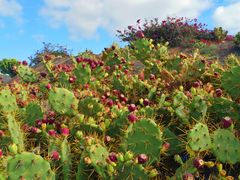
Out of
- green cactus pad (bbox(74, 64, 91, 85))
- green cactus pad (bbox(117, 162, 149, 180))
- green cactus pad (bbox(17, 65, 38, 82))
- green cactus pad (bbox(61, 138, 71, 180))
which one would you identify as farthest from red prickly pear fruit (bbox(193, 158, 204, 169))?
green cactus pad (bbox(17, 65, 38, 82))

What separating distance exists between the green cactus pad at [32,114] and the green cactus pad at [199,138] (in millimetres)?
2756

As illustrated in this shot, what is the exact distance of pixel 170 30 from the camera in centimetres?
2181

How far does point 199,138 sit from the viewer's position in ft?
16.2

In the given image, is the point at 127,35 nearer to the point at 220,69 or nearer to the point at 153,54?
the point at 153,54

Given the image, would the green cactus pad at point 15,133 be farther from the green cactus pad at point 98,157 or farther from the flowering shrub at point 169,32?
the flowering shrub at point 169,32

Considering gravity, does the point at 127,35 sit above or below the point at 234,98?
above

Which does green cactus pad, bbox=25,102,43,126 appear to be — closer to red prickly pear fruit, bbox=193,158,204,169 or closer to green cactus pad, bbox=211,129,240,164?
green cactus pad, bbox=211,129,240,164

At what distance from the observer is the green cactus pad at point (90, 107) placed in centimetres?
643

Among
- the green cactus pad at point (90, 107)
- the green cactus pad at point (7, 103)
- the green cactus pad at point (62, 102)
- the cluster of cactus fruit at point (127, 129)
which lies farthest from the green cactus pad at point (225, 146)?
the green cactus pad at point (7, 103)

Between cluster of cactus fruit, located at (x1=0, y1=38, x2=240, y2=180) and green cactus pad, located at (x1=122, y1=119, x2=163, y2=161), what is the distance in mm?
10

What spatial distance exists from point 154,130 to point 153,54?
5990mm

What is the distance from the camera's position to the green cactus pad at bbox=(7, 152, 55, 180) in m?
4.30

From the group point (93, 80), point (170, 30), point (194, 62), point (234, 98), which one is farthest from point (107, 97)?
point (170, 30)

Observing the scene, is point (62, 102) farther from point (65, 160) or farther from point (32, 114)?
point (65, 160)
